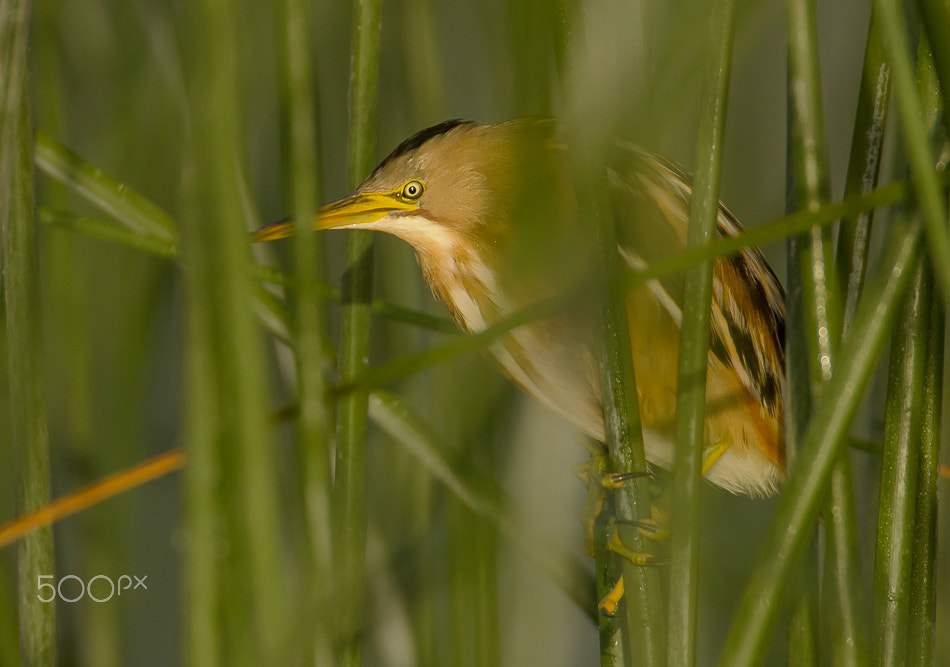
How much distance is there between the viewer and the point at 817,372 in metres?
0.43

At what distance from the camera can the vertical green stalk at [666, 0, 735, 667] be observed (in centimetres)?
40

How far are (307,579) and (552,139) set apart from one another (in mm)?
584

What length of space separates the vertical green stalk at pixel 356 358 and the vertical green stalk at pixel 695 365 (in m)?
0.16

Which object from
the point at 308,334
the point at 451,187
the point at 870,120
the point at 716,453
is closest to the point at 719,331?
the point at 716,453

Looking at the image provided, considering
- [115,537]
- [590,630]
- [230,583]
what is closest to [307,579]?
[230,583]

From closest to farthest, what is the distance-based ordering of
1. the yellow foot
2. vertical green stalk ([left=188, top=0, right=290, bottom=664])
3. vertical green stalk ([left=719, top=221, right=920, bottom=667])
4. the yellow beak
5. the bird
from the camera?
vertical green stalk ([left=188, top=0, right=290, bottom=664]), vertical green stalk ([left=719, top=221, right=920, bottom=667]), the yellow foot, the yellow beak, the bird

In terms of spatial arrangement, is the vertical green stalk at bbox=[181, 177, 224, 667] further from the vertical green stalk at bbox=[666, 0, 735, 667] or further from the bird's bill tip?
the bird's bill tip

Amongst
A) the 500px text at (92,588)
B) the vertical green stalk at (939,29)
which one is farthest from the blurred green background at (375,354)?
the vertical green stalk at (939,29)

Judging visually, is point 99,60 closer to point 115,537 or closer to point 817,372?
point 115,537

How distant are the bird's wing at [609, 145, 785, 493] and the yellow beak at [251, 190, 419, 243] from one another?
207 millimetres

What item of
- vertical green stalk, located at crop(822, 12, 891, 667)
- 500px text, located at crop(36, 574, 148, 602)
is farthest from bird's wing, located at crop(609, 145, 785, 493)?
500px text, located at crop(36, 574, 148, 602)

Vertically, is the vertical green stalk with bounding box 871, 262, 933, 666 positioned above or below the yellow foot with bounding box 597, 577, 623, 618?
above

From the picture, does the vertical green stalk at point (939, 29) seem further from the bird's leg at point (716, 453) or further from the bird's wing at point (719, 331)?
the bird's leg at point (716, 453)

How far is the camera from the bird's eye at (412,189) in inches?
32.3
